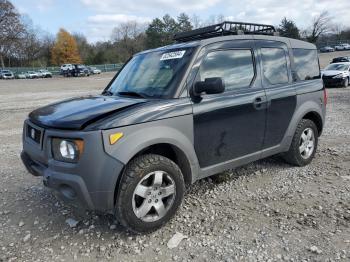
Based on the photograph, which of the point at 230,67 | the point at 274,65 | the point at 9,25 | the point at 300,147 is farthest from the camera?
the point at 9,25

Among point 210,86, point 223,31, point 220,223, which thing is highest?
point 223,31

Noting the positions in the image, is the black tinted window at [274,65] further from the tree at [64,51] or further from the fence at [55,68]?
the tree at [64,51]

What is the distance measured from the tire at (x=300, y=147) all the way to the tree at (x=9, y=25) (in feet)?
229

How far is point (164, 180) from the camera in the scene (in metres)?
3.48

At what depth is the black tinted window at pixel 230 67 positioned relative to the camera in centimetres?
388

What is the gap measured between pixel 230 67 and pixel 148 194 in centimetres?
186

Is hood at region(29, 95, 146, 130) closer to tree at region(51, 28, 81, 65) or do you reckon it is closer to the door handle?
the door handle

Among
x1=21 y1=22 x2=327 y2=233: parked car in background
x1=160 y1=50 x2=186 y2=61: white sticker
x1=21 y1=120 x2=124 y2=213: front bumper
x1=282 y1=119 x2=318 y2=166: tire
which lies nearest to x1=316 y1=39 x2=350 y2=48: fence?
x1=282 y1=119 x2=318 y2=166: tire

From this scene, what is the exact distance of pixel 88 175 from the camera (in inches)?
118

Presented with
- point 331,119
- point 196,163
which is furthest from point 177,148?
point 331,119

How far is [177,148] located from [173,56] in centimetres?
116

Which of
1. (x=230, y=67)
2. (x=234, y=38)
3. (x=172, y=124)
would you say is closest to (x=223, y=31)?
(x=234, y=38)

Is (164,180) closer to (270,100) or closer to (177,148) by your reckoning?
(177,148)

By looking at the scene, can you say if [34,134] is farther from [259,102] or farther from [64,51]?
[64,51]
